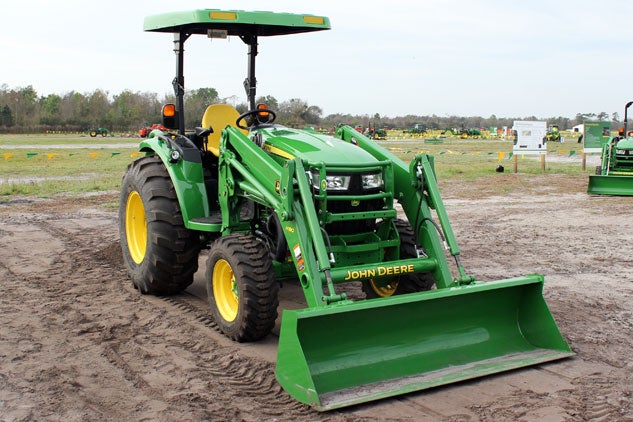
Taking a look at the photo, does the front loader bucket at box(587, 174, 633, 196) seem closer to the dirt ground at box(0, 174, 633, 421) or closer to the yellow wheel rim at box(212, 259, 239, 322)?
the dirt ground at box(0, 174, 633, 421)

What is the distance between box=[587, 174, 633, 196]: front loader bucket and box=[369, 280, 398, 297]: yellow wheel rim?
35.9 feet

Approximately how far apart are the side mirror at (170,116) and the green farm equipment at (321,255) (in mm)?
19

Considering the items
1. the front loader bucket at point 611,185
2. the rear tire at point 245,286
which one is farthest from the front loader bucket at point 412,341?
the front loader bucket at point 611,185

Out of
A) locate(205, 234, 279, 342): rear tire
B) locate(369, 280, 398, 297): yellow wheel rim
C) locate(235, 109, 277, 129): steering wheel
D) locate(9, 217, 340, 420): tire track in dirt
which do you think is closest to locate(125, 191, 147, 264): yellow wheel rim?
locate(9, 217, 340, 420): tire track in dirt

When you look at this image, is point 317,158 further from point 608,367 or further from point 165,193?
point 608,367

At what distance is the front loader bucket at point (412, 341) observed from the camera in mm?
4414

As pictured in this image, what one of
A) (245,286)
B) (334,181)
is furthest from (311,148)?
(245,286)

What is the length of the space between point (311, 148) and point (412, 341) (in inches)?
69.7

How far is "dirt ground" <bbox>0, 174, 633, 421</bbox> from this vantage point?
422 cm

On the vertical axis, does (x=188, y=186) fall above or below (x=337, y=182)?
below

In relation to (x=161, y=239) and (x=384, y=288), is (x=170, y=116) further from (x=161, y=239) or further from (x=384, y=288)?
A: (x=384, y=288)

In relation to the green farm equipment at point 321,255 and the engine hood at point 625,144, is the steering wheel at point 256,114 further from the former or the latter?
the engine hood at point 625,144

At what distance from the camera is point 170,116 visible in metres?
7.03

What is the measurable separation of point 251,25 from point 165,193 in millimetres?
1854
